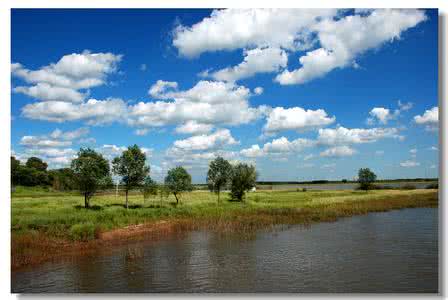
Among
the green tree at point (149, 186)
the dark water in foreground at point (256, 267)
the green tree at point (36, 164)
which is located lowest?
the dark water in foreground at point (256, 267)

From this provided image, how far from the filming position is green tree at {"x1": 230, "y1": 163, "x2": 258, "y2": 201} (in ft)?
168

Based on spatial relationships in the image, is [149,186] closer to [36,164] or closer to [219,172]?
[219,172]

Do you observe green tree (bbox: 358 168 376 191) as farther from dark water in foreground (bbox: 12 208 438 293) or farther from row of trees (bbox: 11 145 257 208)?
dark water in foreground (bbox: 12 208 438 293)

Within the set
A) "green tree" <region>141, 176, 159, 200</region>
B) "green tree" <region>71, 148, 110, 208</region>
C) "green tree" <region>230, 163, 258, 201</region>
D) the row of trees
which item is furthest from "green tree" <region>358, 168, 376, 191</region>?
"green tree" <region>71, 148, 110, 208</region>

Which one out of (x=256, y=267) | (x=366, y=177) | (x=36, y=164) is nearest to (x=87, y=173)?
(x=256, y=267)

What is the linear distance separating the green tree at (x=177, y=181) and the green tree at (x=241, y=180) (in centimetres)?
633

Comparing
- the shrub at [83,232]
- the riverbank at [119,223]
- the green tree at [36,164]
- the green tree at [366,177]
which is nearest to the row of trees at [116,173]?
the riverbank at [119,223]

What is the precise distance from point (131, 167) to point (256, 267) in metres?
26.1

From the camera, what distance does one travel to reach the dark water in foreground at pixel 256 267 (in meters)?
14.1

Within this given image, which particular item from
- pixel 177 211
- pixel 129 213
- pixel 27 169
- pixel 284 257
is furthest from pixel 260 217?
pixel 27 169

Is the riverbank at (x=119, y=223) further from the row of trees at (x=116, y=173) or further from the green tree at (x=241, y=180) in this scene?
the green tree at (x=241, y=180)

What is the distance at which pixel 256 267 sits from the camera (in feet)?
54.5

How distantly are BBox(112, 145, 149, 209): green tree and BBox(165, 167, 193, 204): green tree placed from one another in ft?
21.6

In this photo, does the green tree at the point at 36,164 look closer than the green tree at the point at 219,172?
No
